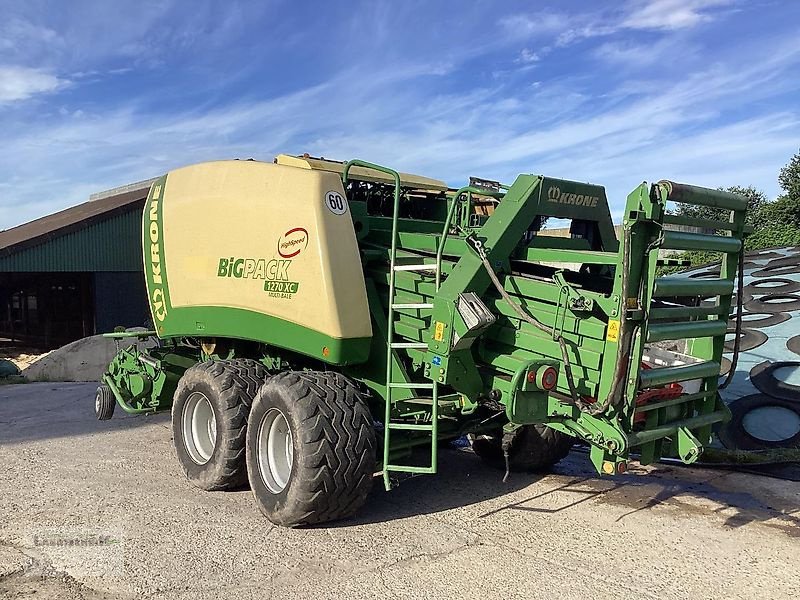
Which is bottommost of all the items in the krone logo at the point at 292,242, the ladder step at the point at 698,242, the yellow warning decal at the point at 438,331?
the yellow warning decal at the point at 438,331

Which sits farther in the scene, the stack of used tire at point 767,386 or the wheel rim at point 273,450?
the stack of used tire at point 767,386

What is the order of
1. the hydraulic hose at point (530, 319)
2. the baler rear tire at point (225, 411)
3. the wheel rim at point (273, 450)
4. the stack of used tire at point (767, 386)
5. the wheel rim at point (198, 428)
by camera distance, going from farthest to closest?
the stack of used tire at point (767, 386), the wheel rim at point (198, 428), the baler rear tire at point (225, 411), the wheel rim at point (273, 450), the hydraulic hose at point (530, 319)

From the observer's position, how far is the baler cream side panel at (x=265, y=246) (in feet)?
16.8

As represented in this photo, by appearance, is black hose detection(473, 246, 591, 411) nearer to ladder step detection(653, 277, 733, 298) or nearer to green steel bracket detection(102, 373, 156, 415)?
ladder step detection(653, 277, 733, 298)

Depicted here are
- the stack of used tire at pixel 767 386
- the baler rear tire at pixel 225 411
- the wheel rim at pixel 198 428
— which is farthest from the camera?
the stack of used tire at pixel 767 386

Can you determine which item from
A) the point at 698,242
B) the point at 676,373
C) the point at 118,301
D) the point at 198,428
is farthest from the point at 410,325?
the point at 118,301

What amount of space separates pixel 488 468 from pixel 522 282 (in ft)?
8.62

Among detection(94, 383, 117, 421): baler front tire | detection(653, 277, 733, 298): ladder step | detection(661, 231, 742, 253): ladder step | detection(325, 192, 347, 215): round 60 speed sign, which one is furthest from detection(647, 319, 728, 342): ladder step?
detection(94, 383, 117, 421): baler front tire

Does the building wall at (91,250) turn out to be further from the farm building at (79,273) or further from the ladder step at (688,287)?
the ladder step at (688,287)

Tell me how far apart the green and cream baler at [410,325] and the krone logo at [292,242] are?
0.5 inches

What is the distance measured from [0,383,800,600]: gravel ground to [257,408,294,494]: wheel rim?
0.33 metres

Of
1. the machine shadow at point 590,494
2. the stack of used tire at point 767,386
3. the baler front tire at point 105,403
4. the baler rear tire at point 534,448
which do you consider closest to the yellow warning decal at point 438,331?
the machine shadow at point 590,494

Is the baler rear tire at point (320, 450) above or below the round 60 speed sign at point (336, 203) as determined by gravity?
below

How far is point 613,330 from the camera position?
4.27 metres
